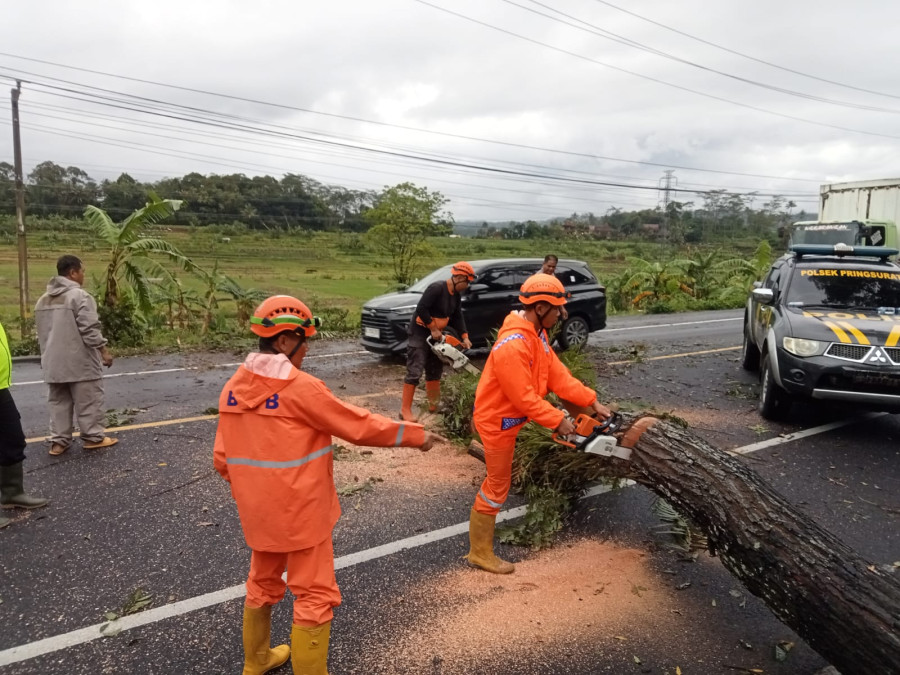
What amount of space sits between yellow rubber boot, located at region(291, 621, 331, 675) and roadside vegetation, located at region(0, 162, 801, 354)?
33.0 feet

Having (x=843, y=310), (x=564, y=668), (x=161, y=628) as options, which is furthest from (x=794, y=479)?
(x=161, y=628)

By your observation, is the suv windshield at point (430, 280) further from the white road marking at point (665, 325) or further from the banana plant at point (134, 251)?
the white road marking at point (665, 325)

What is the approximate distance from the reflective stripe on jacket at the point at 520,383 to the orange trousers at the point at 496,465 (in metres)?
0.05

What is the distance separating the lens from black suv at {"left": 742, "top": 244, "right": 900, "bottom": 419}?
595 centimetres

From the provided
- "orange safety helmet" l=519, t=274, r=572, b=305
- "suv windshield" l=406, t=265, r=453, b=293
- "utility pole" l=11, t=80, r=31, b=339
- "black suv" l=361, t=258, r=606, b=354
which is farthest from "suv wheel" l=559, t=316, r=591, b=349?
"utility pole" l=11, t=80, r=31, b=339

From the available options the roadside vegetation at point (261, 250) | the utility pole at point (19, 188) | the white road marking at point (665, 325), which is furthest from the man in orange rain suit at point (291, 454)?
the utility pole at point (19, 188)

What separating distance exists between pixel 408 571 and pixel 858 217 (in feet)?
54.3

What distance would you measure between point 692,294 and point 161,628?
22.4 meters

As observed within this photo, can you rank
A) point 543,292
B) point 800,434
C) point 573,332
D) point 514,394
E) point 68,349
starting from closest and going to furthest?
1. point 514,394
2. point 543,292
3. point 68,349
4. point 800,434
5. point 573,332

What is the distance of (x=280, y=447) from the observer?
2457mm

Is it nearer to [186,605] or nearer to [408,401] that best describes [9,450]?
[186,605]

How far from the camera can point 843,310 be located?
6.84m

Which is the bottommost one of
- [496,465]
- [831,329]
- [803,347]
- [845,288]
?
[496,465]

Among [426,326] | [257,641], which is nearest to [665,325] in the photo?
[426,326]
